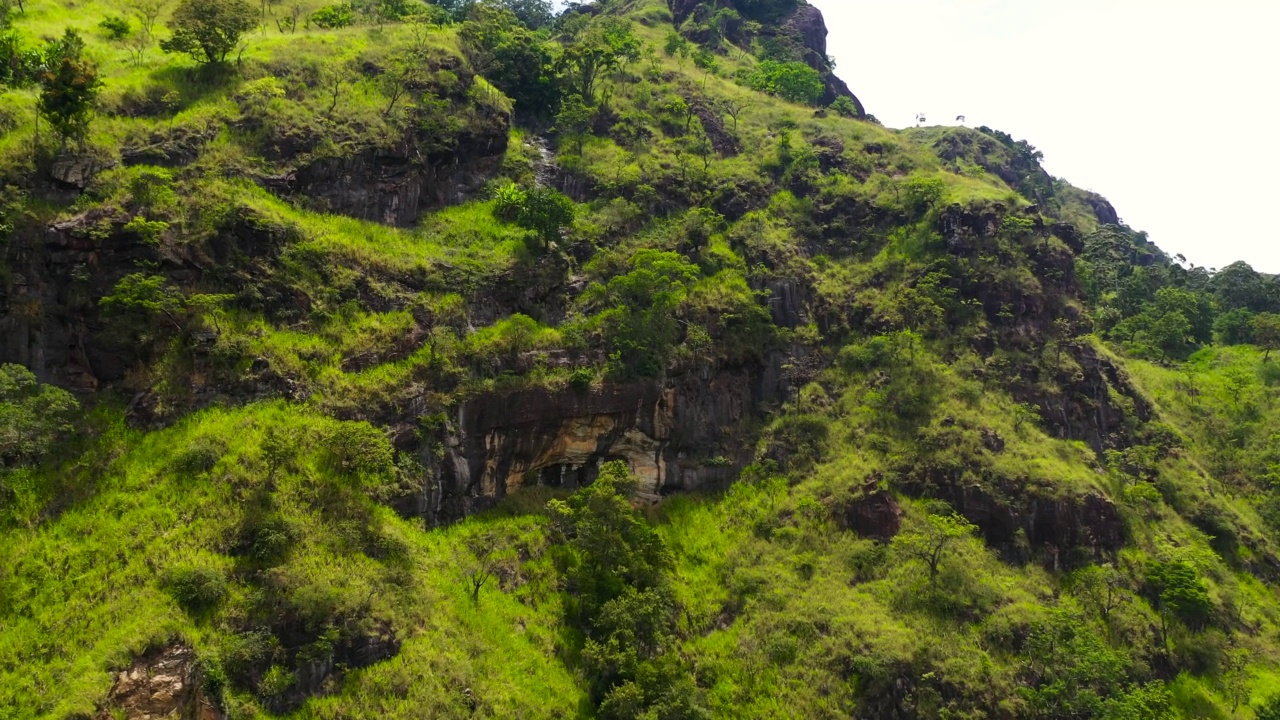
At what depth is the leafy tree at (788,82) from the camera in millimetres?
79812

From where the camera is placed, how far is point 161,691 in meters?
23.3

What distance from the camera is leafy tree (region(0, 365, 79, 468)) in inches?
1057

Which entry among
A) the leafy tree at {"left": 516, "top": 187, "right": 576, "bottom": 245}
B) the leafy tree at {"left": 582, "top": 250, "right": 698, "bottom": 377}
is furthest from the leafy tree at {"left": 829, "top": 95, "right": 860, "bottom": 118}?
the leafy tree at {"left": 516, "top": 187, "right": 576, "bottom": 245}

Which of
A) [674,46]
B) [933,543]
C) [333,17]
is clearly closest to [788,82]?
[674,46]

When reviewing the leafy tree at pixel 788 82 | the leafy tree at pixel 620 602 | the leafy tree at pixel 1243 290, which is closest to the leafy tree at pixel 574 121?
the leafy tree at pixel 788 82

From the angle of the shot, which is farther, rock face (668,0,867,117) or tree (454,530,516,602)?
rock face (668,0,867,117)

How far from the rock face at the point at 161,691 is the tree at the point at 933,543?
31537mm

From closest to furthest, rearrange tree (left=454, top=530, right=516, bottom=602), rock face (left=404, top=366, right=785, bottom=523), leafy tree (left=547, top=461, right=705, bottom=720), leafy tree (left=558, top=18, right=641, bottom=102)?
leafy tree (left=547, top=461, right=705, bottom=720) < tree (left=454, top=530, right=516, bottom=602) < rock face (left=404, top=366, right=785, bottom=523) < leafy tree (left=558, top=18, right=641, bottom=102)

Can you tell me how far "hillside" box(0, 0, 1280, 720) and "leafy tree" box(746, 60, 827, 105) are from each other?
2266 centimetres

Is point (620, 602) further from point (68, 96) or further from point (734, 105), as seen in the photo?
point (734, 105)

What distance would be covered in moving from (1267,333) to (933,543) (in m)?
43.8

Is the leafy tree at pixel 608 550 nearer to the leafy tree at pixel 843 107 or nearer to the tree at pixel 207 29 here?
the tree at pixel 207 29

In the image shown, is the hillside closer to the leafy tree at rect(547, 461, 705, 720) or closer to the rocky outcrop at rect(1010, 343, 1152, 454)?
the leafy tree at rect(547, 461, 705, 720)

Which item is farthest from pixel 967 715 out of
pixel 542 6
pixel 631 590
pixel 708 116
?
pixel 542 6
